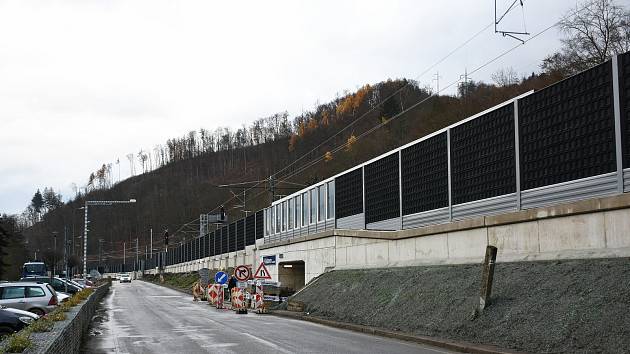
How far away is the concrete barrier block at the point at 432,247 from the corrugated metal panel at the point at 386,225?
2792mm

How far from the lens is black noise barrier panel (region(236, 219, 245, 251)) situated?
59.8 meters

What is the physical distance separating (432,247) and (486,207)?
3.08 meters

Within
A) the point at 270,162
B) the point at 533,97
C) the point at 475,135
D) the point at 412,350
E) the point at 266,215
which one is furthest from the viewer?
the point at 270,162

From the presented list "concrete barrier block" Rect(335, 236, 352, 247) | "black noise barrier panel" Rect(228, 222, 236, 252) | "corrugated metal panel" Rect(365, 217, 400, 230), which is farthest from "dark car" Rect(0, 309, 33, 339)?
"black noise barrier panel" Rect(228, 222, 236, 252)

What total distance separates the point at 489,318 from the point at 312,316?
11767mm

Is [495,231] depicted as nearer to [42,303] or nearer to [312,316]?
[312,316]

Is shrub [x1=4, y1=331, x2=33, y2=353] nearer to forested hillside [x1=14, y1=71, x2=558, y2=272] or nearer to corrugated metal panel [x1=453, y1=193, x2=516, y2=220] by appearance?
corrugated metal panel [x1=453, y1=193, x2=516, y2=220]

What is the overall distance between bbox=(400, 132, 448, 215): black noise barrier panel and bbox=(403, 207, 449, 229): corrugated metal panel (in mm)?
155

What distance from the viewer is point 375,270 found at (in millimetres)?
26891

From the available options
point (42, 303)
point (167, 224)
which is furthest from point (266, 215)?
point (167, 224)

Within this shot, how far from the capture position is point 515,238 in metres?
18.4

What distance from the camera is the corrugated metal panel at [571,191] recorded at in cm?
1584

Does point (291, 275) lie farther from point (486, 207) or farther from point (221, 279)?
point (486, 207)

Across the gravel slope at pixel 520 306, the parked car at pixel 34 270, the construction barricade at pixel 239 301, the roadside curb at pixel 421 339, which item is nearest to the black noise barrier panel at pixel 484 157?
the gravel slope at pixel 520 306
